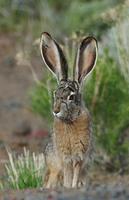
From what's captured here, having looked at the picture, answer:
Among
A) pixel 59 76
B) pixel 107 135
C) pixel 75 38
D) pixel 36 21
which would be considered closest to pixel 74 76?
pixel 59 76

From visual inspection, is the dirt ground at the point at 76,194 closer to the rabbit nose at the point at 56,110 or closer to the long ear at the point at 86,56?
the rabbit nose at the point at 56,110

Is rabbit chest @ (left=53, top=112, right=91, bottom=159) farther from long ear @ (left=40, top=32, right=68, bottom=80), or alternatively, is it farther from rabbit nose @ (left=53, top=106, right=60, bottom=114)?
long ear @ (left=40, top=32, right=68, bottom=80)

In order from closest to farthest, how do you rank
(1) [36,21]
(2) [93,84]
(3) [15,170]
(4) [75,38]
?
(3) [15,170]
(4) [75,38]
(2) [93,84]
(1) [36,21]

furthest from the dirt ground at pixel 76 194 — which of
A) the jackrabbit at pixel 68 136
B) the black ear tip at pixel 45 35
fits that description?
the black ear tip at pixel 45 35

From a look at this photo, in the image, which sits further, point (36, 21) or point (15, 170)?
point (36, 21)

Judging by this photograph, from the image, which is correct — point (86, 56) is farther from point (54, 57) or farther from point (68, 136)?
point (68, 136)

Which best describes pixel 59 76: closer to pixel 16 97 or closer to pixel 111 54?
pixel 111 54

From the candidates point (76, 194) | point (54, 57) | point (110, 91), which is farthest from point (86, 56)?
point (110, 91)
